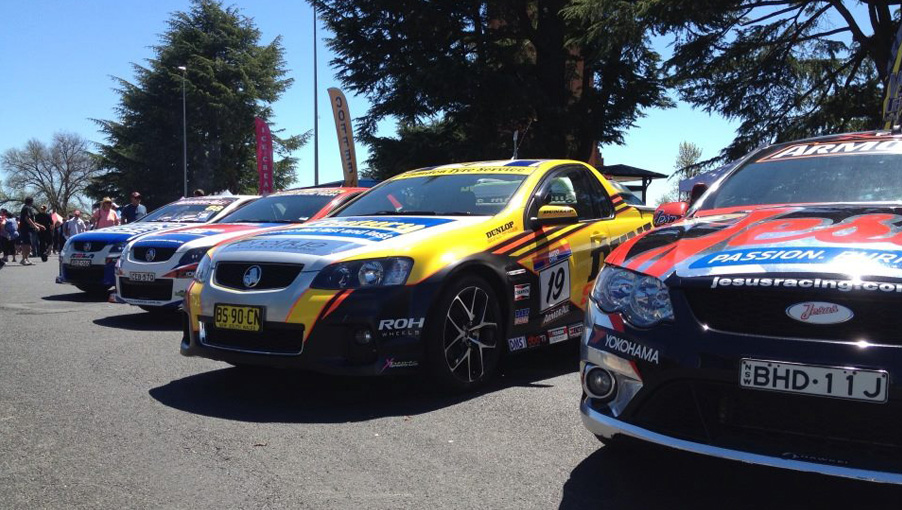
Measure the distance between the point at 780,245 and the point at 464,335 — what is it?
2.18m

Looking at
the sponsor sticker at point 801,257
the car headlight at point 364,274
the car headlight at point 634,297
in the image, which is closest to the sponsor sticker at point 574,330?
the car headlight at point 364,274

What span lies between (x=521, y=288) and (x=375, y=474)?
206cm

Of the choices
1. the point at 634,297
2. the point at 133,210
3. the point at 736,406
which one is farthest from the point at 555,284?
the point at 133,210

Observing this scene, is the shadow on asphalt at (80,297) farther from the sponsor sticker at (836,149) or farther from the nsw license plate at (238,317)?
the sponsor sticker at (836,149)

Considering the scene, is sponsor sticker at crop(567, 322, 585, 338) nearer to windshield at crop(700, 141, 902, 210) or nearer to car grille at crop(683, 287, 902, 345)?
windshield at crop(700, 141, 902, 210)

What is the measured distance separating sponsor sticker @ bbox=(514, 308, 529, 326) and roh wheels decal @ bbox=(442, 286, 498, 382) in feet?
0.65

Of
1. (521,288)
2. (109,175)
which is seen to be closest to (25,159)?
(109,175)

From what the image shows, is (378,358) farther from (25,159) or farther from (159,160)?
(25,159)

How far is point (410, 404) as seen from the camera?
4.58 meters

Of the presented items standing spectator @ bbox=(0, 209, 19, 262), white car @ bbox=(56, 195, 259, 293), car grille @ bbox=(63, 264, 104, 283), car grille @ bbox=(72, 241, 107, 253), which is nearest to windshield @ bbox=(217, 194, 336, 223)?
white car @ bbox=(56, 195, 259, 293)

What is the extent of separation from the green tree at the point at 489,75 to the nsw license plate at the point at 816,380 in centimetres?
2034

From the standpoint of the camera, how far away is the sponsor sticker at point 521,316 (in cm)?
513

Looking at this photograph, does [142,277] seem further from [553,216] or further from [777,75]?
[777,75]

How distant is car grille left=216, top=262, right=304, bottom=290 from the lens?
4.55 m
